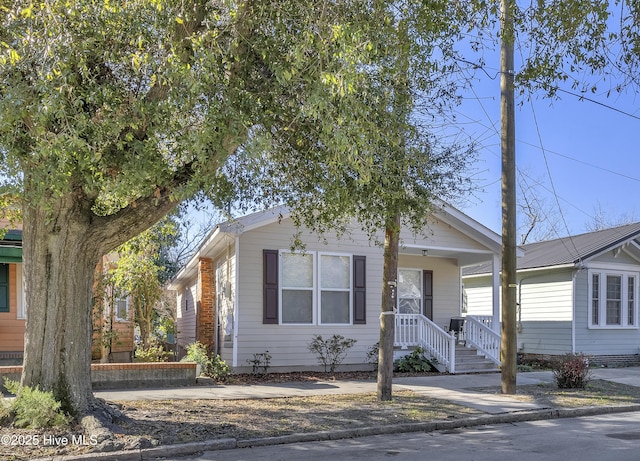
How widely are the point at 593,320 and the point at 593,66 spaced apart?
13.3 m

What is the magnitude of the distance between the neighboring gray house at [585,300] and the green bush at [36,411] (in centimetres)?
1477

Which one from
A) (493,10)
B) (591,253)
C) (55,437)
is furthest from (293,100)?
(591,253)

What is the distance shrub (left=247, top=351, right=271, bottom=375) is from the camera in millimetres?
14284

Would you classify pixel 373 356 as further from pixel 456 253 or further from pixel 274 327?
pixel 456 253

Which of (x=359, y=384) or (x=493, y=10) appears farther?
(x=359, y=384)

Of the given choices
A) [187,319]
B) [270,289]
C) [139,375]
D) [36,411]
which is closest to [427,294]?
[270,289]

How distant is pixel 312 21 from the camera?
7.39 metres

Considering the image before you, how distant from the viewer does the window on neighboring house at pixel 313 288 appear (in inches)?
577

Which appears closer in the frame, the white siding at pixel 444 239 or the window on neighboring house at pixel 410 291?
the white siding at pixel 444 239

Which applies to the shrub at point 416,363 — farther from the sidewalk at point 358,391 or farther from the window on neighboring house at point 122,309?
the window on neighboring house at point 122,309

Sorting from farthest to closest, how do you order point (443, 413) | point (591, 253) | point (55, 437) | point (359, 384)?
1. point (591, 253)
2. point (359, 384)
3. point (443, 413)
4. point (55, 437)

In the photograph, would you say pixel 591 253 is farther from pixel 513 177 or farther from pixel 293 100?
pixel 293 100

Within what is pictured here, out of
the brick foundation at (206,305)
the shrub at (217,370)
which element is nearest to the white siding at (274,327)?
the shrub at (217,370)

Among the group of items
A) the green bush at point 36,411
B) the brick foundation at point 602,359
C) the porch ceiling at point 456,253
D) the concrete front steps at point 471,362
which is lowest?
the brick foundation at point 602,359
